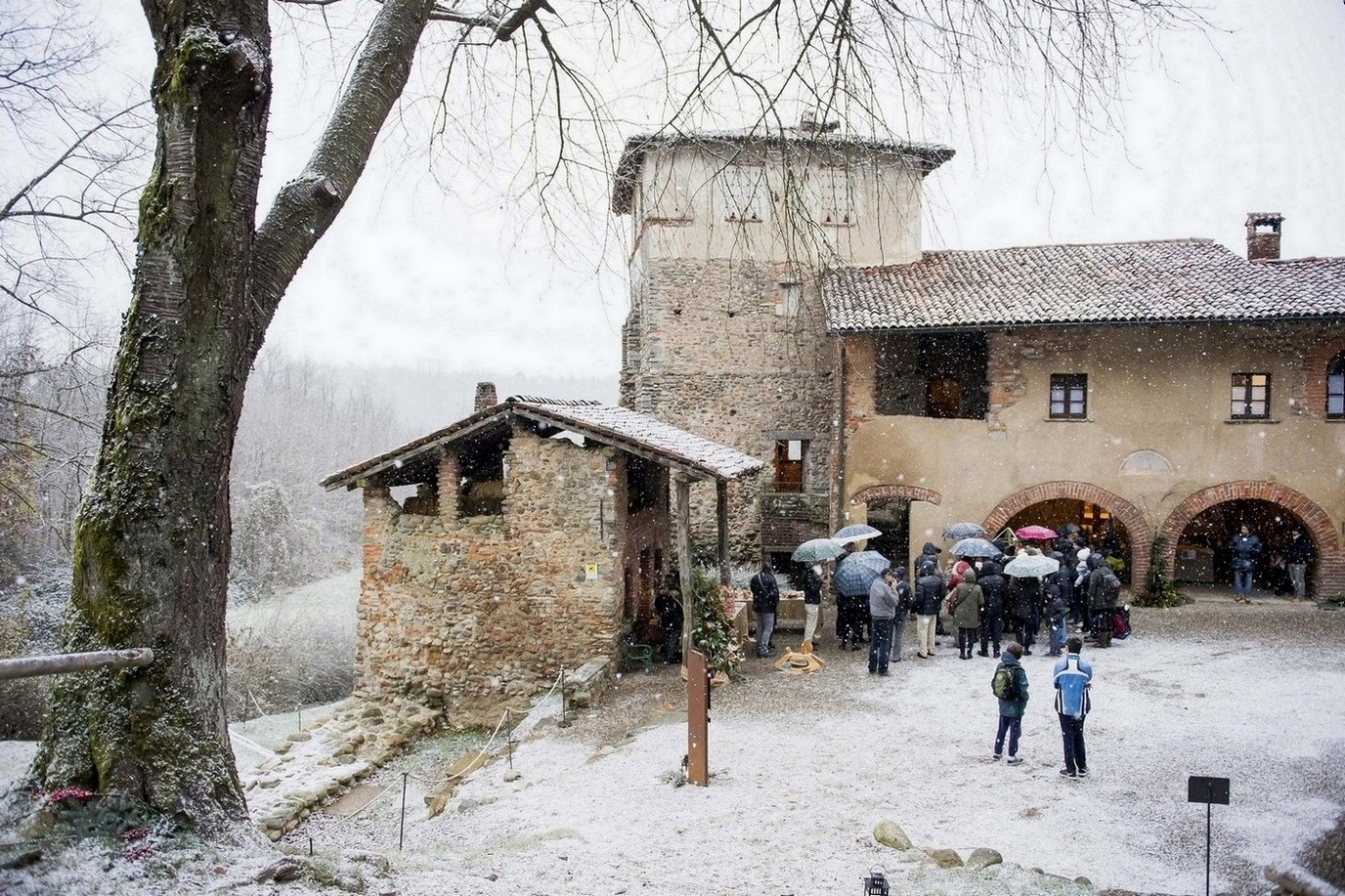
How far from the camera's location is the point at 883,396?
21.4m

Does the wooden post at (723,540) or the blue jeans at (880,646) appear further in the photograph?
the wooden post at (723,540)

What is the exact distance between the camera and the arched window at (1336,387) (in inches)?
708

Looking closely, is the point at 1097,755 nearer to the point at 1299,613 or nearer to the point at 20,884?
the point at 20,884

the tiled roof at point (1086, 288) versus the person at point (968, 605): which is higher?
the tiled roof at point (1086, 288)

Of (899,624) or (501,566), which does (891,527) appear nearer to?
(899,624)

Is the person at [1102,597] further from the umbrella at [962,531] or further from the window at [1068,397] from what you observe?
the window at [1068,397]

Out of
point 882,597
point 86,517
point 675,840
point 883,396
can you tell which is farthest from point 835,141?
point 883,396

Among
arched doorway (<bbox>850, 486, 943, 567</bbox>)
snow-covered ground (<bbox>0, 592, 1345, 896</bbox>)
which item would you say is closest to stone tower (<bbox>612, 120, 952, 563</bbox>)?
arched doorway (<bbox>850, 486, 943, 567</bbox>)

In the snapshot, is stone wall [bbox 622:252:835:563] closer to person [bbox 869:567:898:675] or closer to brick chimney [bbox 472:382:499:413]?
brick chimney [bbox 472:382:499:413]

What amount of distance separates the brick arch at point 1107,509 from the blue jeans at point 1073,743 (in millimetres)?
10273

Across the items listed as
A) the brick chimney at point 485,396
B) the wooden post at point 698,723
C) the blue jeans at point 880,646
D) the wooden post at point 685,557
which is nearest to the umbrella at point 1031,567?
the blue jeans at point 880,646

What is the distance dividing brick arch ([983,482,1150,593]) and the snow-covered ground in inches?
195

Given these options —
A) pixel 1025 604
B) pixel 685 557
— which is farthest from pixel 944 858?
pixel 1025 604

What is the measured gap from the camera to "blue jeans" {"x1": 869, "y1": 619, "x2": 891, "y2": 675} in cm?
1273
